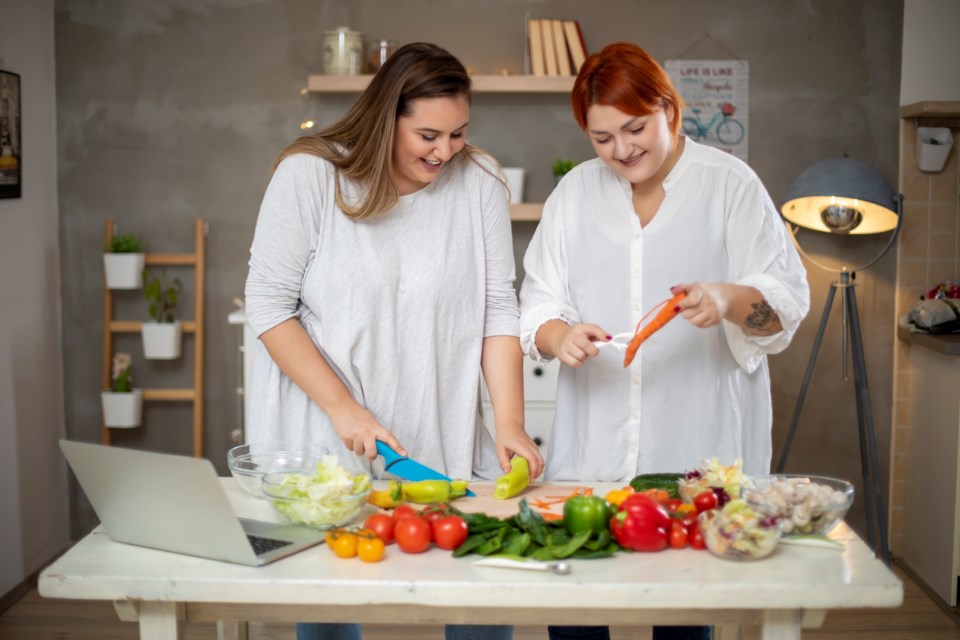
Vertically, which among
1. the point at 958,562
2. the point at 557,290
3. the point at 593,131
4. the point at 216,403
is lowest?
the point at 958,562

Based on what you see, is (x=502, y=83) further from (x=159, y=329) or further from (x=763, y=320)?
(x=763, y=320)

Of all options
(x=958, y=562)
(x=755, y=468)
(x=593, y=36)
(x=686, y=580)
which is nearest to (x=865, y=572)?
(x=686, y=580)

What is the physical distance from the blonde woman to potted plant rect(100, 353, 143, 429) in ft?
6.61

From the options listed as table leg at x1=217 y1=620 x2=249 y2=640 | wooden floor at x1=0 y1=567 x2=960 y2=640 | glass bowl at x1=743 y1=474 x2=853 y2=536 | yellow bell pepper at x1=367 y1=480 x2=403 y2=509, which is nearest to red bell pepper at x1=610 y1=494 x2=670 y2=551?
glass bowl at x1=743 y1=474 x2=853 y2=536

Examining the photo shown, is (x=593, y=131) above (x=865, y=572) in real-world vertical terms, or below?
above

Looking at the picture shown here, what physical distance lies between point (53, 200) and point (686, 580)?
10.8 feet

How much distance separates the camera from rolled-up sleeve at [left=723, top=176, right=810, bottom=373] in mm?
1989

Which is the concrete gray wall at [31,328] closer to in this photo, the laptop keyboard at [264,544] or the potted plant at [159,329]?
the potted plant at [159,329]

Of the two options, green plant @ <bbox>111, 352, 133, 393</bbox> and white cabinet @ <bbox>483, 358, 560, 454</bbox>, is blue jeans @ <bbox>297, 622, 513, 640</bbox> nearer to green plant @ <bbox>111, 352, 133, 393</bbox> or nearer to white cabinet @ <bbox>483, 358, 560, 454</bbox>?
white cabinet @ <bbox>483, 358, 560, 454</bbox>

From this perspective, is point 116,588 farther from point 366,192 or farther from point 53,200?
point 53,200

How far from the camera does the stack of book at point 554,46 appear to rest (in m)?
3.87

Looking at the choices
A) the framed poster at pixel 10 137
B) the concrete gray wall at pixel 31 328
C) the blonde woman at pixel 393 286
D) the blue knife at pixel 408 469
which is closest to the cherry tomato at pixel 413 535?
the blue knife at pixel 408 469

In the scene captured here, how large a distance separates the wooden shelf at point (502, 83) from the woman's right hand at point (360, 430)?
214cm

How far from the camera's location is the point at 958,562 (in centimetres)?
341
